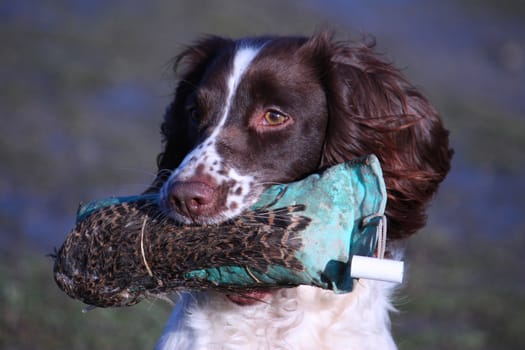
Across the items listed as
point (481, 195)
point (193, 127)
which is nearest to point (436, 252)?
point (481, 195)

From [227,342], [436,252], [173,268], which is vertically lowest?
[436,252]

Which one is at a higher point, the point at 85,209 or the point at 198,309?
the point at 85,209

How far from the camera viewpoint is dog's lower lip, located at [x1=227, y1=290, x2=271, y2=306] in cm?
295

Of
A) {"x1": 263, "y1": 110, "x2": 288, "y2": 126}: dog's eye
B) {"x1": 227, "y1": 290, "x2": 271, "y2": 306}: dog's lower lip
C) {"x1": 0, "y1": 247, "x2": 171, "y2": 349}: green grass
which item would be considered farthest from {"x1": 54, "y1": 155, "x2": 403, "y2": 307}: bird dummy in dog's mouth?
{"x1": 0, "y1": 247, "x2": 171, "y2": 349}: green grass

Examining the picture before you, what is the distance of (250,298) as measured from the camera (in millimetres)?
2945

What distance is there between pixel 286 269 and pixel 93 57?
41.2 ft

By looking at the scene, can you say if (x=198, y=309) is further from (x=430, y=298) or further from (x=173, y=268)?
(x=430, y=298)

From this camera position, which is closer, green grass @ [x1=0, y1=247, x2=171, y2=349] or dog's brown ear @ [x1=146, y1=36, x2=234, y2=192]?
dog's brown ear @ [x1=146, y1=36, x2=234, y2=192]

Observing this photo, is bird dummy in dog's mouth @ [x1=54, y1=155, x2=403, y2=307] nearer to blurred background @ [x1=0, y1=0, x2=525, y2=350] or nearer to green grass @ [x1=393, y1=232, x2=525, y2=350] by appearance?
blurred background @ [x1=0, y1=0, x2=525, y2=350]

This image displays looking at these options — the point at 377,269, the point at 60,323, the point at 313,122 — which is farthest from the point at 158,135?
the point at 377,269

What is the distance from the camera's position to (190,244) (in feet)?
8.82

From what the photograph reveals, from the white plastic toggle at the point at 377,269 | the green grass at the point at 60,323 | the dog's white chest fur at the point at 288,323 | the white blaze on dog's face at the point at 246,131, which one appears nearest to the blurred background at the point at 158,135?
the green grass at the point at 60,323

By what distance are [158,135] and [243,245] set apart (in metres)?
9.51

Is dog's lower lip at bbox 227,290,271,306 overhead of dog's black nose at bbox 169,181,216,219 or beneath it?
beneath
